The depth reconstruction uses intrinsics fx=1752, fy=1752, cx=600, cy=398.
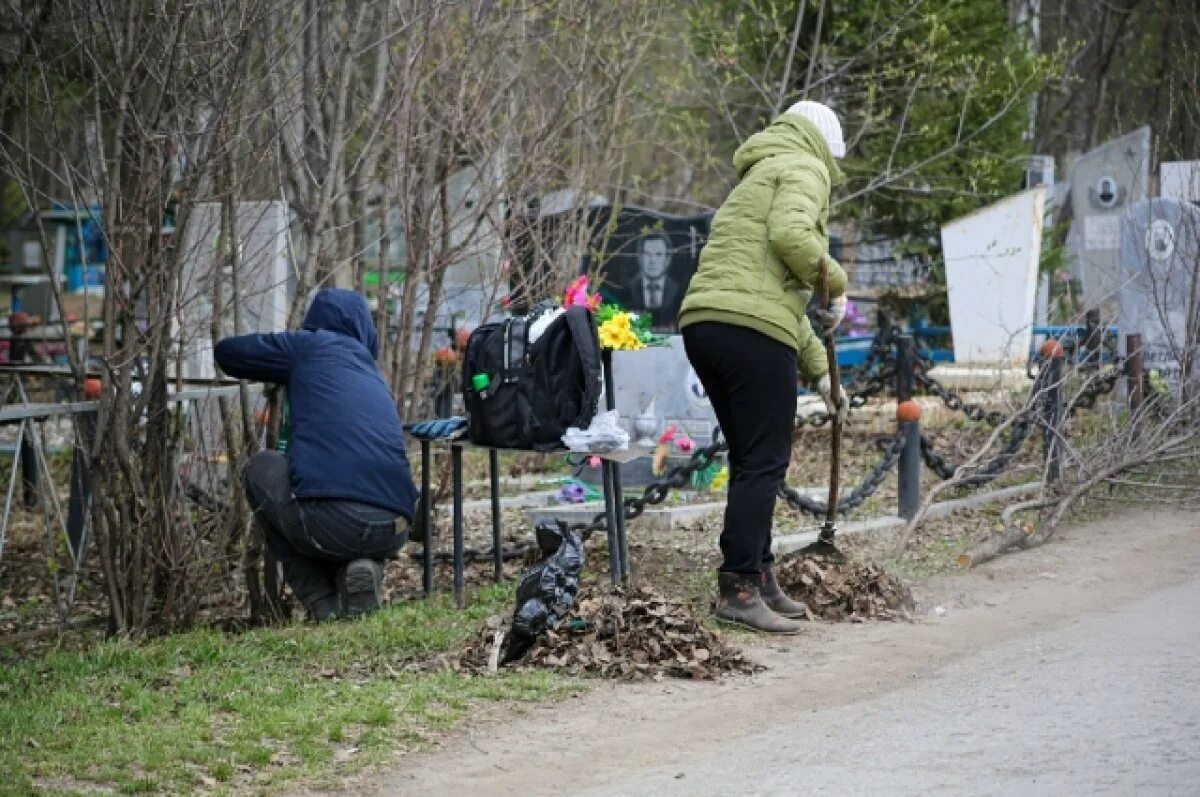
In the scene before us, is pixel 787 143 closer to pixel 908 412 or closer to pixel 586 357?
pixel 586 357

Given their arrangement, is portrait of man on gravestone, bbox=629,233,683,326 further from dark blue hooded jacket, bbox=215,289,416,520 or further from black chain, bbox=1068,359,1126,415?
dark blue hooded jacket, bbox=215,289,416,520

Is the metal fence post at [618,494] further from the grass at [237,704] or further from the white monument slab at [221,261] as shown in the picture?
the white monument slab at [221,261]

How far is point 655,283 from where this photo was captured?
16422 millimetres

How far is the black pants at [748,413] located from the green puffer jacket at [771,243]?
3.0 inches

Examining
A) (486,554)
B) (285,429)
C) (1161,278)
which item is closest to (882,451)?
(1161,278)

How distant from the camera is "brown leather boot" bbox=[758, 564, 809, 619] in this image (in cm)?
778

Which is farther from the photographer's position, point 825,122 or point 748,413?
point 825,122

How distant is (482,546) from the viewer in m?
10.3

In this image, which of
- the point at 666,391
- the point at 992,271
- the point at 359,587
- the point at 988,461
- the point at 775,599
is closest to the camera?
→ the point at 775,599

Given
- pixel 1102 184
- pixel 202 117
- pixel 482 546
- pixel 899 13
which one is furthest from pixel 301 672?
pixel 1102 184

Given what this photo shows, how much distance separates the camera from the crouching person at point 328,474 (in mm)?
7984

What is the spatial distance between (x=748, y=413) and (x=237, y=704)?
8.01 feet

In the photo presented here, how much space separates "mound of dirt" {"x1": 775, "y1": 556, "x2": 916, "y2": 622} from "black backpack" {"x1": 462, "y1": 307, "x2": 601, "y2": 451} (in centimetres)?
122

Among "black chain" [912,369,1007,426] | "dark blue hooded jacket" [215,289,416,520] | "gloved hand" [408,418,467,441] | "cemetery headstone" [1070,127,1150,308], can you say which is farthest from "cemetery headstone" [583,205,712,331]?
"dark blue hooded jacket" [215,289,416,520]
